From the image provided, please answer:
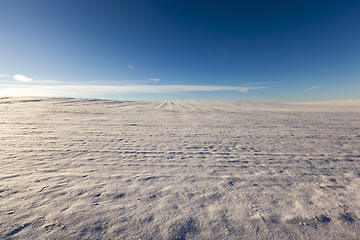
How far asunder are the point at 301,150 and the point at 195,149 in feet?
15.3

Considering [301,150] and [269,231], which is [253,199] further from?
[301,150]

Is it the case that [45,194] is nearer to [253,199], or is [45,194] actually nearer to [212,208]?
[212,208]

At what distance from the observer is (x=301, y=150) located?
663 centimetres

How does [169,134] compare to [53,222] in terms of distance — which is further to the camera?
[169,134]

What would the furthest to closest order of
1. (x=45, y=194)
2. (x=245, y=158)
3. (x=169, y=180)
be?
(x=245, y=158), (x=169, y=180), (x=45, y=194)

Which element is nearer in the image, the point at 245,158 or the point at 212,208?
the point at 212,208

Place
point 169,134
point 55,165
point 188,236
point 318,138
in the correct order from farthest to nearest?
point 169,134 → point 318,138 → point 55,165 → point 188,236

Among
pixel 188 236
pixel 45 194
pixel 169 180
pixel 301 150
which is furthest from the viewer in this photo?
pixel 301 150

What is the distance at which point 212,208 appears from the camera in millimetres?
3305

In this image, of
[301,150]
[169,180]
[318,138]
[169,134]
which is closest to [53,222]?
[169,180]

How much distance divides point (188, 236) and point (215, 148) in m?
4.50

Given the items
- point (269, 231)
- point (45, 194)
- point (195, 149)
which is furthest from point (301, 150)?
point (45, 194)

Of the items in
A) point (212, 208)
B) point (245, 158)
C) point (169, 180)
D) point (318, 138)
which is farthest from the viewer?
point (318, 138)

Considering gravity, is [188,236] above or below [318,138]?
below
